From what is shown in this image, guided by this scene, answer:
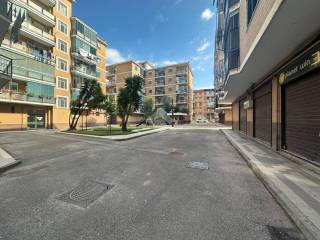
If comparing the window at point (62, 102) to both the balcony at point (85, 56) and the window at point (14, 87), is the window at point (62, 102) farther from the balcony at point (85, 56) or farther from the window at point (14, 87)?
the balcony at point (85, 56)

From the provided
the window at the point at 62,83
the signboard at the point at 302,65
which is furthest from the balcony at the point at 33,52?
the signboard at the point at 302,65

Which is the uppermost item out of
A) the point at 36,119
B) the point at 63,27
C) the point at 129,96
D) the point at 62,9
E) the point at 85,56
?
the point at 62,9

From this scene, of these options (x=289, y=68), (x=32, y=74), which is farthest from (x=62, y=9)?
(x=289, y=68)

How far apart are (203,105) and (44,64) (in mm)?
83587

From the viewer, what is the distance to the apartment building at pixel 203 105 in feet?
315

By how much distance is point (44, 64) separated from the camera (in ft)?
86.6

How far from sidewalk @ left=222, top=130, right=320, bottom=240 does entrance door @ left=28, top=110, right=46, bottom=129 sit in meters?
30.1

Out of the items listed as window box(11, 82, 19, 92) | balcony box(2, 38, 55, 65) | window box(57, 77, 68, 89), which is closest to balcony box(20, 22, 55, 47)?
balcony box(2, 38, 55, 65)

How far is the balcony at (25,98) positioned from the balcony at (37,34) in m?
8.56

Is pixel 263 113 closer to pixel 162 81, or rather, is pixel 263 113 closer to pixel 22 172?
pixel 22 172

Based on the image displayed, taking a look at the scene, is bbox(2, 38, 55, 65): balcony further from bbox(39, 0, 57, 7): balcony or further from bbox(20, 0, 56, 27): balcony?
bbox(39, 0, 57, 7): balcony

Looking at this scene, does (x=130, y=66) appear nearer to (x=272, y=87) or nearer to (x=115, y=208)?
(x=272, y=87)

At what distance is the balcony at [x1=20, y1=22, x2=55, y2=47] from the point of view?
24091 millimetres

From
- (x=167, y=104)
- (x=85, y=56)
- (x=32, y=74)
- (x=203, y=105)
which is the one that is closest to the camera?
(x=32, y=74)
